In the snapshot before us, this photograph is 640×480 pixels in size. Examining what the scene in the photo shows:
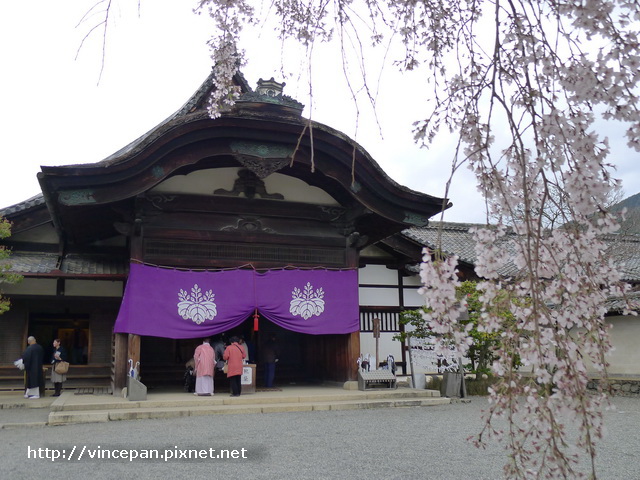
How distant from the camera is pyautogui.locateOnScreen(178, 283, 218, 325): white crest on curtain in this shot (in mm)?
9633

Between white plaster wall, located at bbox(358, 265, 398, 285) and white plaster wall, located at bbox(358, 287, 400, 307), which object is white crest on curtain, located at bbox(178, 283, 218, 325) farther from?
white plaster wall, located at bbox(358, 265, 398, 285)

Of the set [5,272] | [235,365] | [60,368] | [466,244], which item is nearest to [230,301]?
[235,365]

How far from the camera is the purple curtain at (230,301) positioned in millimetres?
9391

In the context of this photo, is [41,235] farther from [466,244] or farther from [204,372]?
[466,244]

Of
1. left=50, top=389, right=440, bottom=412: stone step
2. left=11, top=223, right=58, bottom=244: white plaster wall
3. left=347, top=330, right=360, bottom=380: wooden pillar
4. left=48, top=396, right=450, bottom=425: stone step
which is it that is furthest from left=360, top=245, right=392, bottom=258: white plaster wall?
left=11, top=223, right=58, bottom=244: white plaster wall

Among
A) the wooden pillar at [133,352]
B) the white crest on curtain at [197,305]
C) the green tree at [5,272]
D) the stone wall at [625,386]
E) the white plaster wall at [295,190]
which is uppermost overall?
the white plaster wall at [295,190]

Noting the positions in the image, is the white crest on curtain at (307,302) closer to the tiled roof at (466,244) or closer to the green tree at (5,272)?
the green tree at (5,272)

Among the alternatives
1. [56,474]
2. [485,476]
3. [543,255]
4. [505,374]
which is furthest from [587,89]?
[56,474]

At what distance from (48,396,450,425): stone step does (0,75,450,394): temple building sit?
4.43 feet

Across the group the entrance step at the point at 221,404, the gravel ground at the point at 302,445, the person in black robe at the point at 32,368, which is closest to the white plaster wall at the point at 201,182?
the entrance step at the point at 221,404

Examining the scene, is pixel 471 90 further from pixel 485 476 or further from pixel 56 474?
pixel 56 474

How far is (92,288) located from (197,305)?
10.9 feet

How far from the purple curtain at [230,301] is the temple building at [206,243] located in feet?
0.07

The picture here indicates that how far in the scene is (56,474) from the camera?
15.5 ft
